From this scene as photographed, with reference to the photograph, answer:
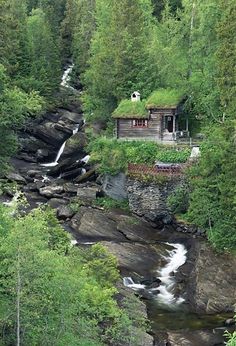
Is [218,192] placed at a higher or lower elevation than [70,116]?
lower

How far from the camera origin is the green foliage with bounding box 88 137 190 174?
46844mm

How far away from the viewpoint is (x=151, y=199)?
46.2 meters

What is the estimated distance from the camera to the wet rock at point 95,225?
41.1 meters

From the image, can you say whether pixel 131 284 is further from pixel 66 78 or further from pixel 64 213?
pixel 66 78

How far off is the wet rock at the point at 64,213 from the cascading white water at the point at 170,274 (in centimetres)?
845

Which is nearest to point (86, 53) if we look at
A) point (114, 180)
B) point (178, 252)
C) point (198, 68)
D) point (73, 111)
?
point (73, 111)

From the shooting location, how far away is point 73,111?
7200 cm

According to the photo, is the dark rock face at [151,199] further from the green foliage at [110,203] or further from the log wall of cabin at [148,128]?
the log wall of cabin at [148,128]

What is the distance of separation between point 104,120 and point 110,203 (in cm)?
1544

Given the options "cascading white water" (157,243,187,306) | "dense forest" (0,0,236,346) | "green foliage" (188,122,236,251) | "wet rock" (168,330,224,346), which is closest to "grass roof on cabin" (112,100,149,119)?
"dense forest" (0,0,236,346)

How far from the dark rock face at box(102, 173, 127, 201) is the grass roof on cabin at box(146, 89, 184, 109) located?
7.04m

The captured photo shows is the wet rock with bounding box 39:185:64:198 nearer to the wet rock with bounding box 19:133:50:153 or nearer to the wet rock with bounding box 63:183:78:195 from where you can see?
the wet rock with bounding box 63:183:78:195

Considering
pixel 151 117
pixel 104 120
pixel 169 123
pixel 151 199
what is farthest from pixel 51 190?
pixel 104 120

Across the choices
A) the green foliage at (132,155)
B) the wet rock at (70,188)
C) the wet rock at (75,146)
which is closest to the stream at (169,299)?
the green foliage at (132,155)
